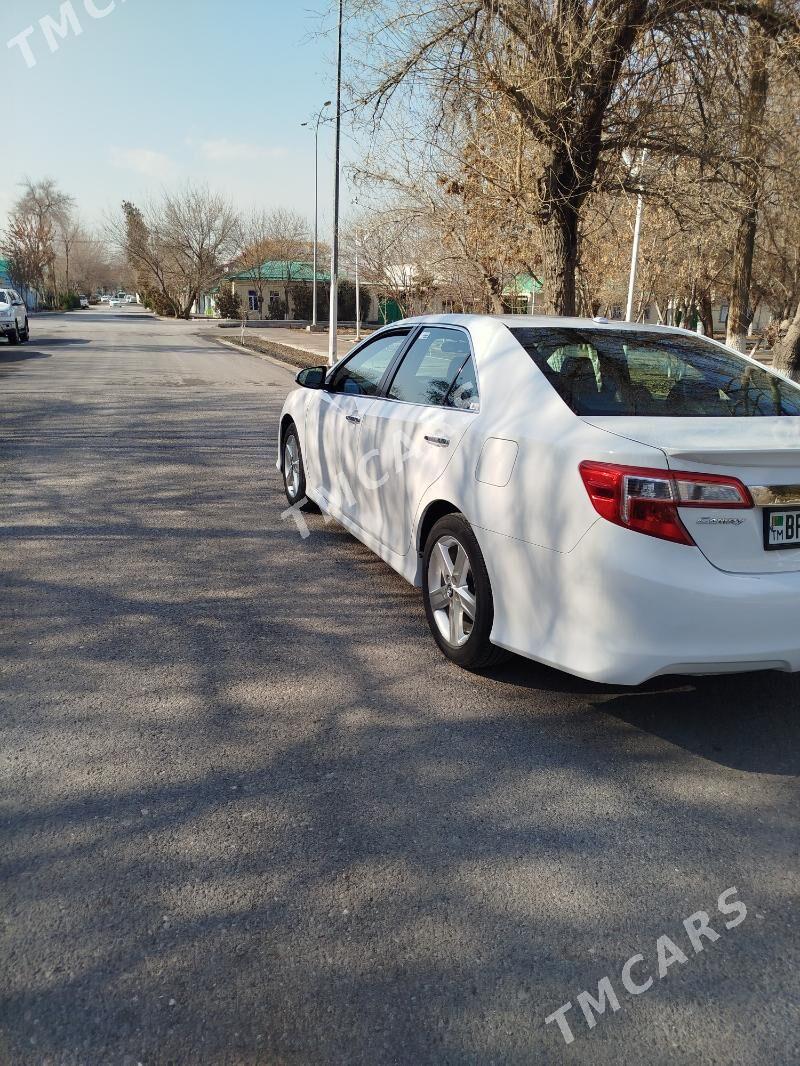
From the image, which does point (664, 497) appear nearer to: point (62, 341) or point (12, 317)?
point (12, 317)

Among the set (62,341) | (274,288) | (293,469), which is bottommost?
(293,469)

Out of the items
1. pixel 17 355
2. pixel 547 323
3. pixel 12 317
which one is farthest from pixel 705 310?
pixel 547 323

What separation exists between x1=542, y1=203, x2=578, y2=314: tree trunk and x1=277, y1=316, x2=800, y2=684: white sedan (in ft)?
22.7

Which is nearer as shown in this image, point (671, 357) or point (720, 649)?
point (720, 649)

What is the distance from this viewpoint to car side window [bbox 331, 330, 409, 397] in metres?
5.25

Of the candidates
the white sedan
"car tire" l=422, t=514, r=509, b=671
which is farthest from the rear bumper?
"car tire" l=422, t=514, r=509, b=671

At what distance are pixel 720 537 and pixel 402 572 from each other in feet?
6.53

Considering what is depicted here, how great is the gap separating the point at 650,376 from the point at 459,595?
4.40 ft

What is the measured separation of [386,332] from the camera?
5410 millimetres

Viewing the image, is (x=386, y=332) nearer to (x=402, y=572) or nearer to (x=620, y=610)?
(x=402, y=572)

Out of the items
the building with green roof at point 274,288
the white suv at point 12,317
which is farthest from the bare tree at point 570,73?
the building with green roof at point 274,288

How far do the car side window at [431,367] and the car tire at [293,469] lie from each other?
201 centimetres

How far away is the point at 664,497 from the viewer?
2.99 meters

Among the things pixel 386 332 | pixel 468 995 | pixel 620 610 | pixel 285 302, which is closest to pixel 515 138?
pixel 386 332
